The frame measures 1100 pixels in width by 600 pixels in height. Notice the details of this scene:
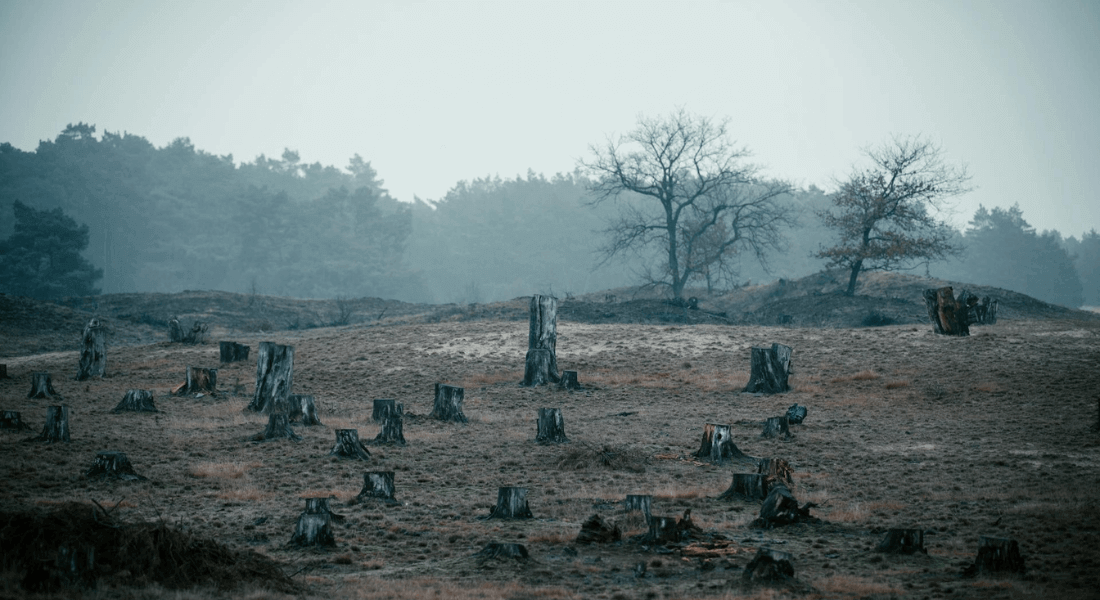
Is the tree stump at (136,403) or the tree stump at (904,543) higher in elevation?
the tree stump at (136,403)

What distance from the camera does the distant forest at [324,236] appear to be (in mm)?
83375

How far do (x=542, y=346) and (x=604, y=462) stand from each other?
38.4 ft

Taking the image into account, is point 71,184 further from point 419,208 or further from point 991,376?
point 991,376

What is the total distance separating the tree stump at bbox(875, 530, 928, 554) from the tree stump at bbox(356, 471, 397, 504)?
6.15 m

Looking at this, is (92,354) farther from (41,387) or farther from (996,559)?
(996,559)

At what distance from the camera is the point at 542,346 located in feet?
83.1

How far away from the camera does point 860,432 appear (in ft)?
55.3

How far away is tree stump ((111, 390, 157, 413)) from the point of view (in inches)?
749

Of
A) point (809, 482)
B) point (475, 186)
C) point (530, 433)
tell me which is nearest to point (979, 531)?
point (809, 482)

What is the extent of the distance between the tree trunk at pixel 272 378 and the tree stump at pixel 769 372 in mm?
12008

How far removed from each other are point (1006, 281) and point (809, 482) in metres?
93.2

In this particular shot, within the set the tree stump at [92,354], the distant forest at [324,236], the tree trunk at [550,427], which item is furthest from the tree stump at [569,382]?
the distant forest at [324,236]

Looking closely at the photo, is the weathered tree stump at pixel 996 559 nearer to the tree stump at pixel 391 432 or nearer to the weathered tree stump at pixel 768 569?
the weathered tree stump at pixel 768 569

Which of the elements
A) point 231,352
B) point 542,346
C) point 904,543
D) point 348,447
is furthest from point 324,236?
point 904,543
